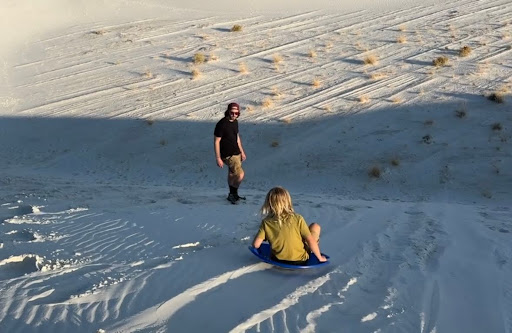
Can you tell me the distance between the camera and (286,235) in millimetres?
5594

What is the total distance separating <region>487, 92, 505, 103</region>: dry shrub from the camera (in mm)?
14719

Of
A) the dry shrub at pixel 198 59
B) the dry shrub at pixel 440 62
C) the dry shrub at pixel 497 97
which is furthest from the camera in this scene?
the dry shrub at pixel 198 59

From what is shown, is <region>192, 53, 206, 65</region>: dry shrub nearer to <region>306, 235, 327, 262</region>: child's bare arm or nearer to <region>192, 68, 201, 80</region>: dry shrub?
<region>192, 68, 201, 80</region>: dry shrub

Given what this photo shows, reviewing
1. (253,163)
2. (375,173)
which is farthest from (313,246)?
(253,163)

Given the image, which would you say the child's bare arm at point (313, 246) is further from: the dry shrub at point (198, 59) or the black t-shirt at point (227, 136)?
the dry shrub at point (198, 59)

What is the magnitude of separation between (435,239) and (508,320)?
225cm

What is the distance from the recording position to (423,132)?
14.0m

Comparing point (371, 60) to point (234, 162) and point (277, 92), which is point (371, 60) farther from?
point (234, 162)

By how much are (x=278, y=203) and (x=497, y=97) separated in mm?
10986

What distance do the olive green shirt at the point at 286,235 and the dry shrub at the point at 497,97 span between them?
1068 centimetres

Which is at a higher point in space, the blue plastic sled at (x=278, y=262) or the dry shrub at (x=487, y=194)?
the blue plastic sled at (x=278, y=262)

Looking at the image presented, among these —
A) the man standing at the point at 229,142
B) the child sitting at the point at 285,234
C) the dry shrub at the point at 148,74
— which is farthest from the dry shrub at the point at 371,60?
the child sitting at the point at 285,234

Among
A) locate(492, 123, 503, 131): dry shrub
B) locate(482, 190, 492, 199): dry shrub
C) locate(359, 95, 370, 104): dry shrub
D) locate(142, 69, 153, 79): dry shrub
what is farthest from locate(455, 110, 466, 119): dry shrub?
locate(142, 69, 153, 79): dry shrub

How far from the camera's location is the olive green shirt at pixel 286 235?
5582 millimetres
